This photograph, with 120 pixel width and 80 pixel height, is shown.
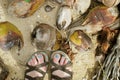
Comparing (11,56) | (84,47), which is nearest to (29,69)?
(11,56)

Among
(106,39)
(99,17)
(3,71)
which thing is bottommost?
(3,71)

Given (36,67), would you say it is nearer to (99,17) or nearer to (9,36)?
(9,36)

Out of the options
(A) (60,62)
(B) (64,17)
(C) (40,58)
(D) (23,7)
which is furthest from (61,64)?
(D) (23,7)

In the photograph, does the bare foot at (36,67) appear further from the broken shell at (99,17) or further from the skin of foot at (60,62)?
the broken shell at (99,17)

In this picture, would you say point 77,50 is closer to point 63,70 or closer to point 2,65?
point 63,70

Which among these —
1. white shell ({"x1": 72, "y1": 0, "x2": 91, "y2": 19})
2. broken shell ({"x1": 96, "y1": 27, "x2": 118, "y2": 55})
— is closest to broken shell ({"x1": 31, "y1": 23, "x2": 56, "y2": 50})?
white shell ({"x1": 72, "y1": 0, "x2": 91, "y2": 19})
